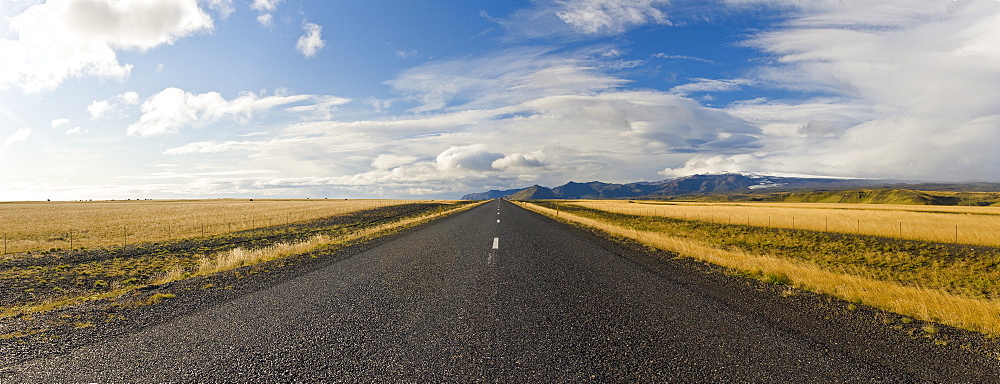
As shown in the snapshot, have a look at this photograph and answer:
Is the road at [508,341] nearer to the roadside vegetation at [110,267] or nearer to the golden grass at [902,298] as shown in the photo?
the golden grass at [902,298]

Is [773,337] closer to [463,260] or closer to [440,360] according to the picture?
[440,360]

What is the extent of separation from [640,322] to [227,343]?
5806mm

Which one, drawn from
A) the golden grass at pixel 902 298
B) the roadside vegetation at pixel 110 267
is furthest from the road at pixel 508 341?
the roadside vegetation at pixel 110 267

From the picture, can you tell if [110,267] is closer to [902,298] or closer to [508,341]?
[508,341]

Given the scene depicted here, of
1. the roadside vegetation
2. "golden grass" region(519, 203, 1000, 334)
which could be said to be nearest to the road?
"golden grass" region(519, 203, 1000, 334)

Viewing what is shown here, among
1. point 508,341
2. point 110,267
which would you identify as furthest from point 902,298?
point 110,267

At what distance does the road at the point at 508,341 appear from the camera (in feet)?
15.0

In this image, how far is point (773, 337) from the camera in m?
5.68

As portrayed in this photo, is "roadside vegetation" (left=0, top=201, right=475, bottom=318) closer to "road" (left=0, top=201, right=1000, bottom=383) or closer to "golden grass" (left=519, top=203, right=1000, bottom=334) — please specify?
"road" (left=0, top=201, right=1000, bottom=383)

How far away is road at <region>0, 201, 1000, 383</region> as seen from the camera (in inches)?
180

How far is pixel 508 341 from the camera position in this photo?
18.1 feet

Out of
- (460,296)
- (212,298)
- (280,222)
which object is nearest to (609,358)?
(460,296)

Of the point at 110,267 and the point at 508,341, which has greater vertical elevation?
the point at 508,341

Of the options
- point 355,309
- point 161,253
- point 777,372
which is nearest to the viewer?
point 777,372
